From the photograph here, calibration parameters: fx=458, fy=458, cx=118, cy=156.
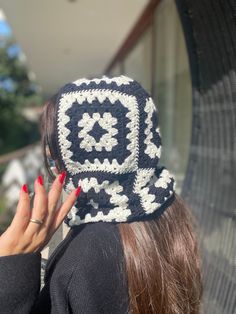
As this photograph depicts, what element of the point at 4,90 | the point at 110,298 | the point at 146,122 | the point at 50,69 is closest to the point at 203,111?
the point at 146,122

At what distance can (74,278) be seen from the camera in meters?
1.08

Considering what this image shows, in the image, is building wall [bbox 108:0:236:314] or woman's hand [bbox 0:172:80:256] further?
building wall [bbox 108:0:236:314]

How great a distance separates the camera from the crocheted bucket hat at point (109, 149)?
1.13 m

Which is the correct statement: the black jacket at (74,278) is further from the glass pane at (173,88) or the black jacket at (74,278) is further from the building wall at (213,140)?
the glass pane at (173,88)

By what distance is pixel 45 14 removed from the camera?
4.52 m

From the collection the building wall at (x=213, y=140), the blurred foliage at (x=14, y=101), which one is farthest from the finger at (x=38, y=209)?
the blurred foliage at (x=14, y=101)

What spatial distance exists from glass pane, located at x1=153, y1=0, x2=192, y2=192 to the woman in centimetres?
197

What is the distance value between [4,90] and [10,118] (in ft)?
6.22

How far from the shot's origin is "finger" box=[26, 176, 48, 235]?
1.01 meters

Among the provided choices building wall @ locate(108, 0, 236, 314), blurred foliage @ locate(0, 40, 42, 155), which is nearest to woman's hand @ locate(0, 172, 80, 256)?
building wall @ locate(108, 0, 236, 314)

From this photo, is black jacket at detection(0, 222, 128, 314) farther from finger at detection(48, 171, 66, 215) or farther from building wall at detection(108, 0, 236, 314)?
building wall at detection(108, 0, 236, 314)

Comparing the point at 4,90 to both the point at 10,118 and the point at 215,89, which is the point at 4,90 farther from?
the point at 215,89

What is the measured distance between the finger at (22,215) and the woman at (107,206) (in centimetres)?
6

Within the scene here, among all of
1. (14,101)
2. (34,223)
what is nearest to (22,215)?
(34,223)
